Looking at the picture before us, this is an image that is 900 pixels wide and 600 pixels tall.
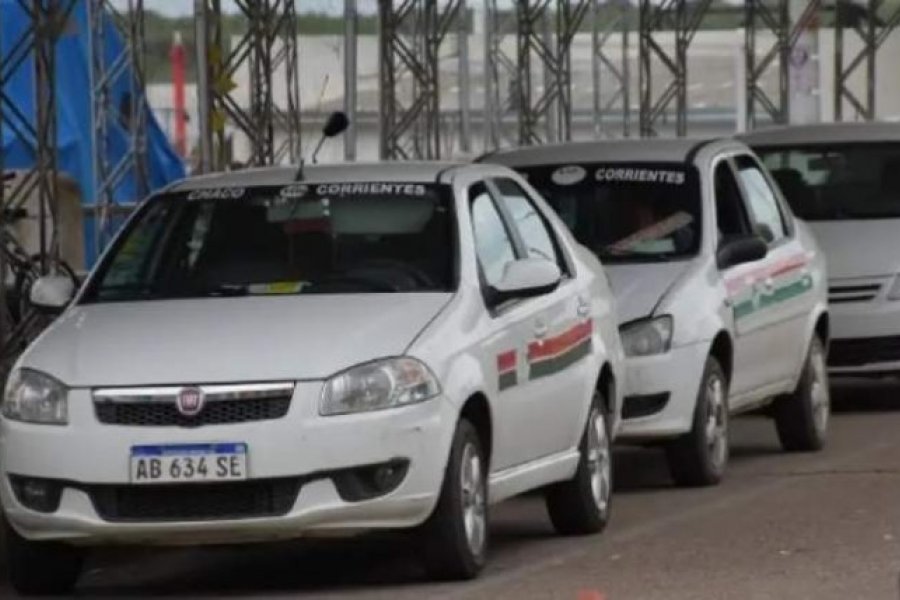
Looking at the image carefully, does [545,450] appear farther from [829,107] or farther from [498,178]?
[829,107]

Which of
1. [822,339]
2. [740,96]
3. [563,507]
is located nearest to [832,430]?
[822,339]

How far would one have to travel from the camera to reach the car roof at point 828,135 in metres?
18.4

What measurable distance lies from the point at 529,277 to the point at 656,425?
8.48 ft

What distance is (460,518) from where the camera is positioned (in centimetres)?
991

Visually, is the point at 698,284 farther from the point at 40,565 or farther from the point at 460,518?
the point at 40,565

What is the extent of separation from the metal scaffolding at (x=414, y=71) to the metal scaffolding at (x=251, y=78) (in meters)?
0.95

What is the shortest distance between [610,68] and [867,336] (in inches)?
875

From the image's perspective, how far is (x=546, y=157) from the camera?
47.5ft

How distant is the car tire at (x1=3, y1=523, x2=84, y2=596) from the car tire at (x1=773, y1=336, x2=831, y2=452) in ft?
18.8

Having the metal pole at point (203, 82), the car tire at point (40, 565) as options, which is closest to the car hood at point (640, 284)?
the car tire at point (40, 565)

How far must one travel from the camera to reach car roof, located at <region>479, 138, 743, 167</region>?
1432cm

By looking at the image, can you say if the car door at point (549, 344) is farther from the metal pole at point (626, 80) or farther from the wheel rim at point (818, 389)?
the metal pole at point (626, 80)

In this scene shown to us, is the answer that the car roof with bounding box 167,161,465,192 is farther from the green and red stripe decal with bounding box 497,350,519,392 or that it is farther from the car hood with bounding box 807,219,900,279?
the car hood with bounding box 807,219,900,279

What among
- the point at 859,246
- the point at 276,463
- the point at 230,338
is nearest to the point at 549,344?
the point at 230,338
